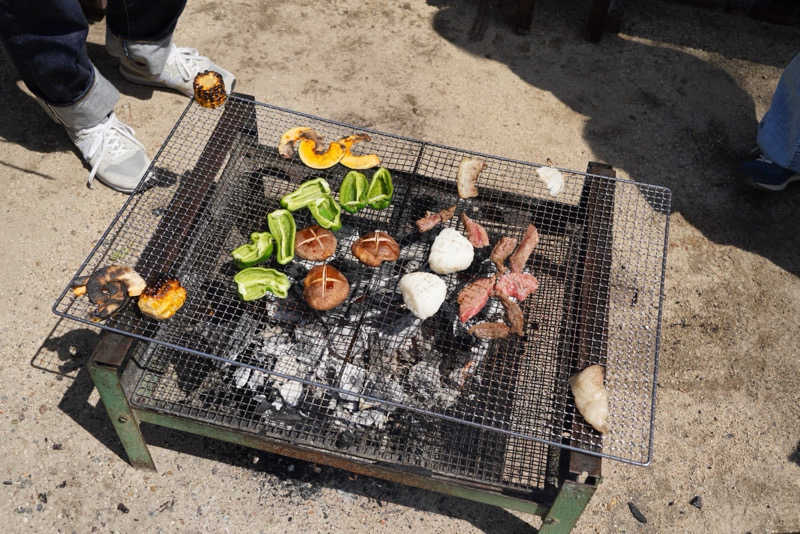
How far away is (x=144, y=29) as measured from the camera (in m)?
5.12

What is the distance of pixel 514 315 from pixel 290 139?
1885 millimetres

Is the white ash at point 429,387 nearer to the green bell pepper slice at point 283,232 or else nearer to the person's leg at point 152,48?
the green bell pepper slice at point 283,232

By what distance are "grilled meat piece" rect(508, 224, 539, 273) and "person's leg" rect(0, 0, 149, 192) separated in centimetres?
303

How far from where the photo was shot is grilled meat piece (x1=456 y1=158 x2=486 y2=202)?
4.05m

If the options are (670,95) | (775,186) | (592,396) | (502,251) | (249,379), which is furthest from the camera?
(670,95)

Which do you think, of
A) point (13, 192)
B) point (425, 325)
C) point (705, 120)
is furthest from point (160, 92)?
point (705, 120)

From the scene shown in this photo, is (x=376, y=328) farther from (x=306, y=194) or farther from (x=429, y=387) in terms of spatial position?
(x=306, y=194)

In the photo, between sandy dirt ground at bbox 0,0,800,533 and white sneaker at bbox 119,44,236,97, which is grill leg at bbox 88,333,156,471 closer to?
sandy dirt ground at bbox 0,0,800,533

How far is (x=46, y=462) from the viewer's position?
12.3 feet

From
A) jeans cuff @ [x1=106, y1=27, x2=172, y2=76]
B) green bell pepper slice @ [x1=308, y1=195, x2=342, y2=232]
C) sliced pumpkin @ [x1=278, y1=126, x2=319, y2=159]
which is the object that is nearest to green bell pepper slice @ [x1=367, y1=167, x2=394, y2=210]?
green bell pepper slice @ [x1=308, y1=195, x2=342, y2=232]

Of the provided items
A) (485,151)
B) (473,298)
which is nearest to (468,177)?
(473,298)

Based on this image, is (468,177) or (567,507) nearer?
(567,507)

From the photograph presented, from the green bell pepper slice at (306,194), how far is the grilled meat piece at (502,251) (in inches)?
43.4

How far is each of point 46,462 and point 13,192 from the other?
227 centimetres
